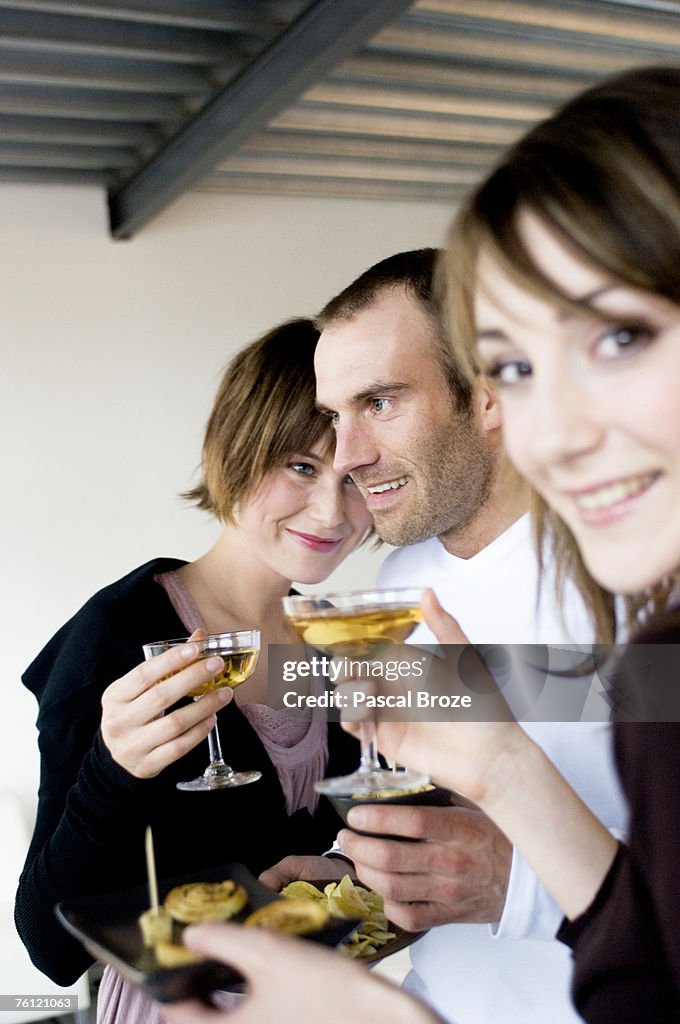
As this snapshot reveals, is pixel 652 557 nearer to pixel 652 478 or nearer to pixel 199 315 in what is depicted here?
pixel 652 478

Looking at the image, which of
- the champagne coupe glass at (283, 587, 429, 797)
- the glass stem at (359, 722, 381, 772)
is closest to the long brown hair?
the champagne coupe glass at (283, 587, 429, 797)

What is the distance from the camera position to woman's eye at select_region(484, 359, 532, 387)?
965mm

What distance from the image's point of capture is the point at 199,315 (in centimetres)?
555

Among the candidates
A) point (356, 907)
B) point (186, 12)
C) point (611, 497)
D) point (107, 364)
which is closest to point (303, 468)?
point (356, 907)

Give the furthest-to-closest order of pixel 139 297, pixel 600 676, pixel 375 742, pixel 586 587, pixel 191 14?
pixel 139 297 < pixel 191 14 < pixel 600 676 < pixel 586 587 < pixel 375 742

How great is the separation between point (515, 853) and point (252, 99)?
3.43 meters

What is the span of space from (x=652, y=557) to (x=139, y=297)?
4.77 m

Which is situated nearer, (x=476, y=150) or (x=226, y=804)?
(x=226, y=804)

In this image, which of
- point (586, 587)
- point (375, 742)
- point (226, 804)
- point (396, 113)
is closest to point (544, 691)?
point (586, 587)

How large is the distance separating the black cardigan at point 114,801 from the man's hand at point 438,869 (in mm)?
330

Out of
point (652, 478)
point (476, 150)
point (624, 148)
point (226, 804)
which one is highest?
point (476, 150)

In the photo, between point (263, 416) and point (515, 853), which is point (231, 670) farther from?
point (263, 416)

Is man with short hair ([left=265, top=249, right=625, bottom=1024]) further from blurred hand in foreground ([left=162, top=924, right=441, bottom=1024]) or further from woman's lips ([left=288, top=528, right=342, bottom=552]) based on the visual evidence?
blurred hand in foreground ([left=162, top=924, right=441, bottom=1024])

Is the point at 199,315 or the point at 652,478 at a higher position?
the point at 199,315
